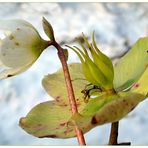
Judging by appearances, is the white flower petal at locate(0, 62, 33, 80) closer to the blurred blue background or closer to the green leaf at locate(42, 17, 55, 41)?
the green leaf at locate(42, 17, 55, 41)

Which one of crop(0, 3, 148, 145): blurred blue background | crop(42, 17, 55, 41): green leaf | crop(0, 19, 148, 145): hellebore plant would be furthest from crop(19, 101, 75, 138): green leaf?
crop(0, 3, 148, 145): blurred blue background

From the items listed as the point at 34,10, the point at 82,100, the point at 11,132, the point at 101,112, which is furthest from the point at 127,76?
the point at 34,10

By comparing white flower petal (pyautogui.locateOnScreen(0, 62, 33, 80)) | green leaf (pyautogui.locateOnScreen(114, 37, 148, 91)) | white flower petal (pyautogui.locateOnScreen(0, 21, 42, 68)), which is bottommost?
green leaf (pyautogui.locateOnScreen(114, 37, 148, 91))

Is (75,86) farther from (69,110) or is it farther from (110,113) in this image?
(110,113)

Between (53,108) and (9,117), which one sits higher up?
(53,108)

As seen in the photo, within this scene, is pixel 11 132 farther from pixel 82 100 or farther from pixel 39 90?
pixel 82 100

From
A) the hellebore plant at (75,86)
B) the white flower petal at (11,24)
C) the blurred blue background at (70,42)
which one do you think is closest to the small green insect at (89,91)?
the hellebore plant at (75,86)

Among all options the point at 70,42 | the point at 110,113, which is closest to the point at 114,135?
the point at 110,113
